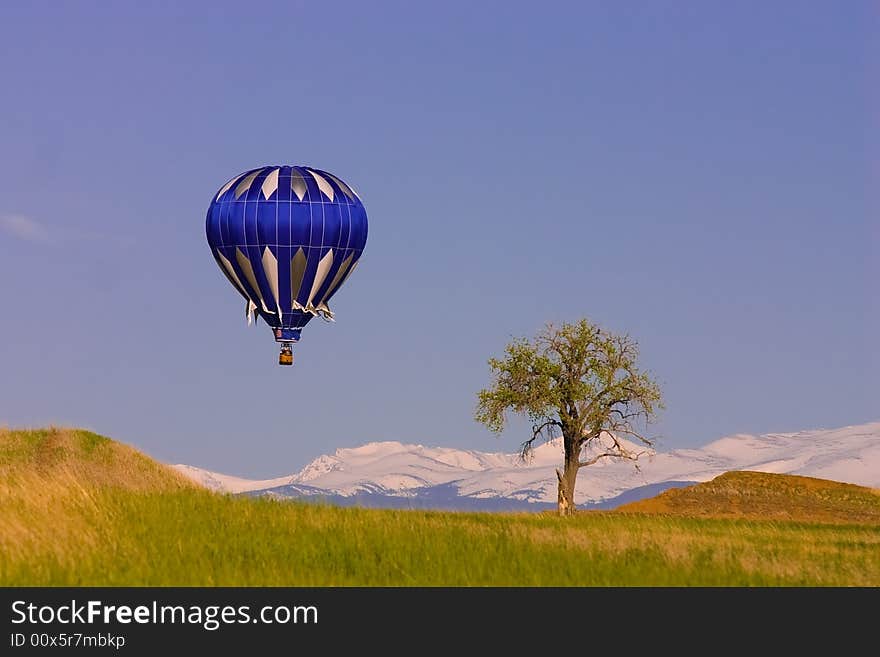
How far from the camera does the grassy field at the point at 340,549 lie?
29422 mm

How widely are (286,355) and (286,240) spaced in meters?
6.44

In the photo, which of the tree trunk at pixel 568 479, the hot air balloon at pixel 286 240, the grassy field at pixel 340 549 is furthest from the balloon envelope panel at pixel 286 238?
the grassy field at pixel 340 549

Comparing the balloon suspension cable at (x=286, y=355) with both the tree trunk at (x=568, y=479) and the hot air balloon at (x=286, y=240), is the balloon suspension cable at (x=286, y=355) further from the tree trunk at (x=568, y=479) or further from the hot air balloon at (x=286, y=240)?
the tree trunk at (x=568, y=479)

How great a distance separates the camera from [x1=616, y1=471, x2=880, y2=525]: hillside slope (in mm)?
67938

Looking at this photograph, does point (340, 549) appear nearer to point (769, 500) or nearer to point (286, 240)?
point (286, 240)

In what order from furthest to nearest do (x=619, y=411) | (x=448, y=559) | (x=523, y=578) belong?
(x=619, y=411)
(x=448, y=559)
(x=523, y=578)

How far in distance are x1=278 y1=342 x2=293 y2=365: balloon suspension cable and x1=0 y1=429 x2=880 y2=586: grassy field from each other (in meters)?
21.8

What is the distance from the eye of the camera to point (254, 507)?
41.2 meters

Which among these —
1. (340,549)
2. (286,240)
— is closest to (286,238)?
(286,240)

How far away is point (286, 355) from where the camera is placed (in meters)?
68.6
